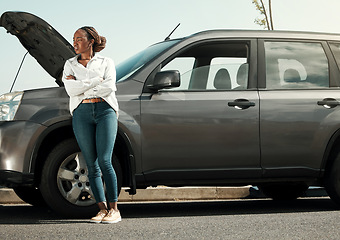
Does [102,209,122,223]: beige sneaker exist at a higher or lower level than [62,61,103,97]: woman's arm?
lower

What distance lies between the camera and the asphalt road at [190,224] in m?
5.12

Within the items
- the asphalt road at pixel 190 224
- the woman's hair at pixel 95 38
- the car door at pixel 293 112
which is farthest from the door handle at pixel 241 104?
the woman's hair at pixel 95 38

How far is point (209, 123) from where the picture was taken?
6.37 metres

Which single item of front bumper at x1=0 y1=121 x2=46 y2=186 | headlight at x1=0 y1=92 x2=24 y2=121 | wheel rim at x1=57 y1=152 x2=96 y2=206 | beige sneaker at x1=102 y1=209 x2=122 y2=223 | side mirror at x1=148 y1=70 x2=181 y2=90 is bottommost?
beige sneaker at x1=102 y1=209 x2=122 y2=223

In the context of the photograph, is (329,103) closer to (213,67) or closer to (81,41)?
(213,67)

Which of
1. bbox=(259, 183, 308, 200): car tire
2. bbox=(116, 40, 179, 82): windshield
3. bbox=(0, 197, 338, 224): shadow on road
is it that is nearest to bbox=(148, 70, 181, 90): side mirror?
bbox=(116, 40, 179, 82): windshield

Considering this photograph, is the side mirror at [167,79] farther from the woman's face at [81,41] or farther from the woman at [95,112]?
the woman's face at [81,41]

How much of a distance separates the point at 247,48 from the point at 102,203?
230cm

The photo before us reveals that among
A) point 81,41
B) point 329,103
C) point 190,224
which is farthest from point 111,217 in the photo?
point 329,103

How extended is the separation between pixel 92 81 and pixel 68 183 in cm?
105

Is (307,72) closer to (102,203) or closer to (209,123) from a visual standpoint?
(209,123)

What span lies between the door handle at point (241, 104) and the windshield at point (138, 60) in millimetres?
898

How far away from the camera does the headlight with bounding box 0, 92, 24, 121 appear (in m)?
6.04

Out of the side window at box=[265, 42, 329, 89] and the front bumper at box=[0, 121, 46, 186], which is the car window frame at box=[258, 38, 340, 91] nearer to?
the side window at box=[265, 42, 329, 89]
